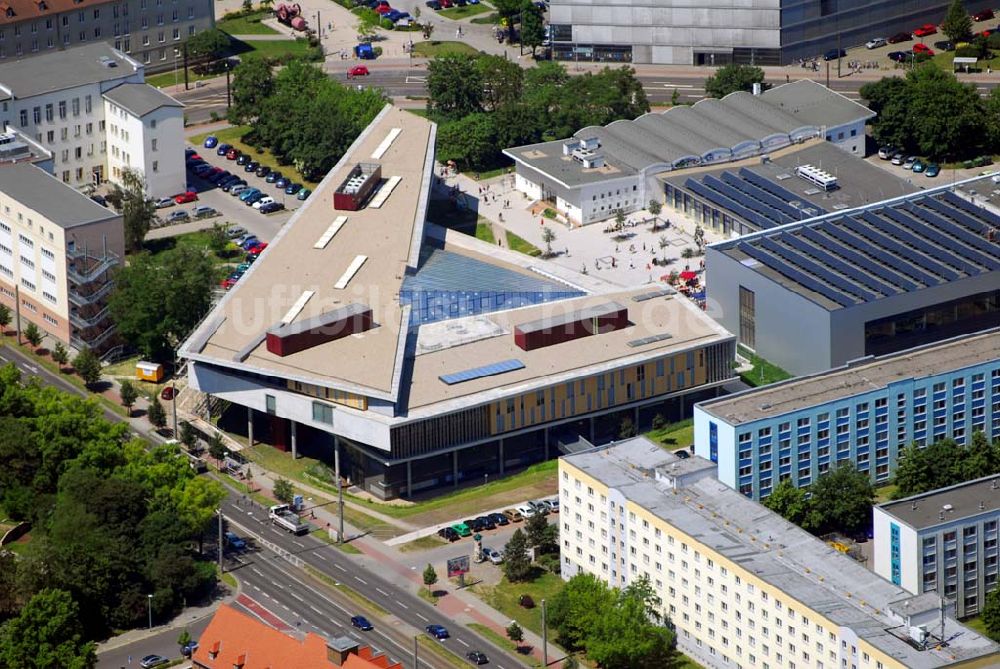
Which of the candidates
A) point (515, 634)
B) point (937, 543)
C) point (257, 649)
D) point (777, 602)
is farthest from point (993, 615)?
point (257, 649)

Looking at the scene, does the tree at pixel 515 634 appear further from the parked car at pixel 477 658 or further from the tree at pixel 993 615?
the tree at pixel 993 615

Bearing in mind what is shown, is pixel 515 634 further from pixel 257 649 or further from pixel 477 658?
pixel 257 649

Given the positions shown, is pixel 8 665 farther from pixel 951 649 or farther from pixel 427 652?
pixel 951 649

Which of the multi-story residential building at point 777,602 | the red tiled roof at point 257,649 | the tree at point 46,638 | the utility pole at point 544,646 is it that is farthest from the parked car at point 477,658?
the tree at point 46,638

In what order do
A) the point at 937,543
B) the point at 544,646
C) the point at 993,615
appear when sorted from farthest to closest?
the point at 937,543
the point at 993,615
the point at 544,646

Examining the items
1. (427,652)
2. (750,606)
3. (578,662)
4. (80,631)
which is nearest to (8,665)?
(80,631)

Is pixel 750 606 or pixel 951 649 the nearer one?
pixel 951 649
